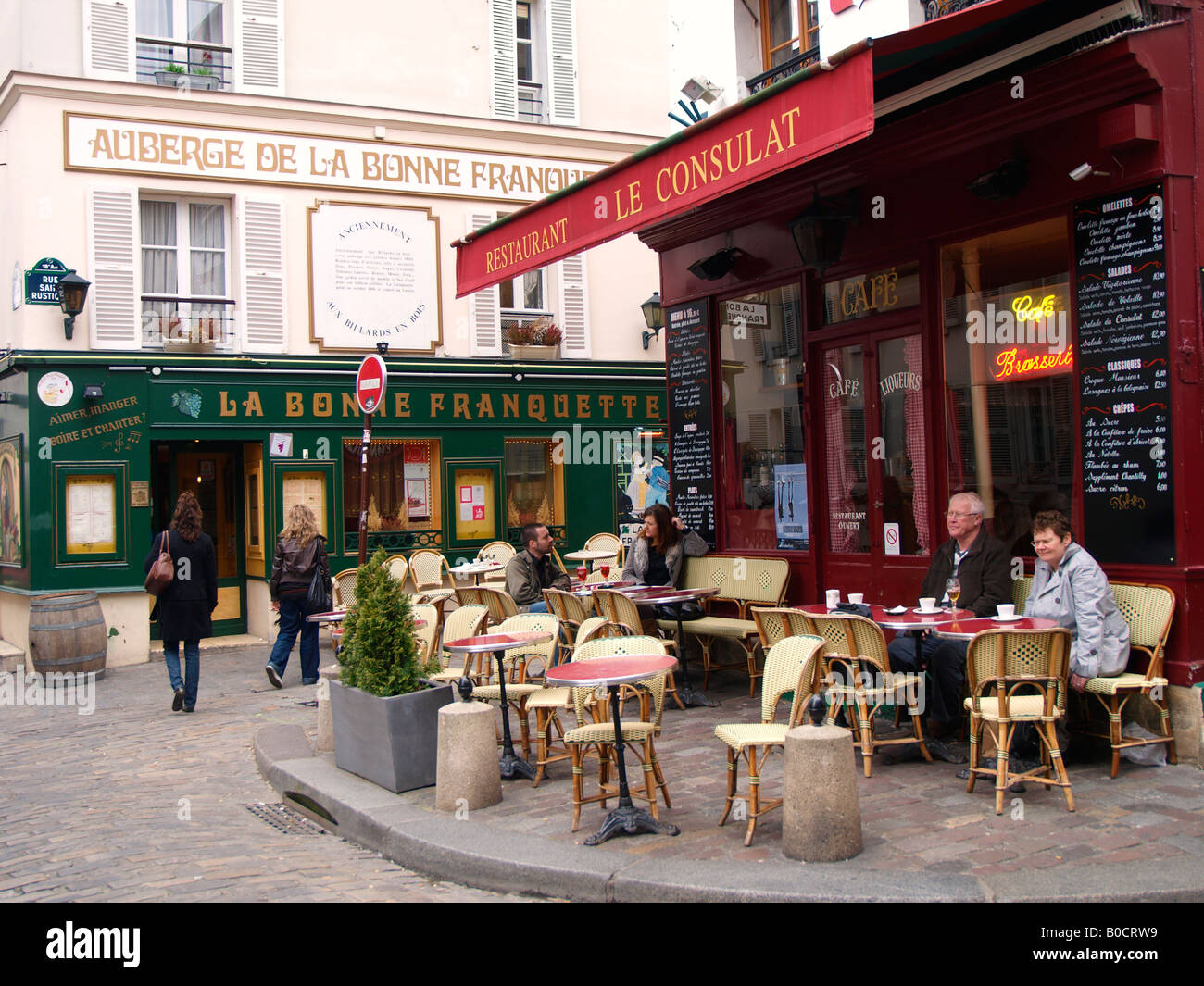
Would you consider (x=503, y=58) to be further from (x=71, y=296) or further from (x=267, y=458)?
(x=71, y=296)

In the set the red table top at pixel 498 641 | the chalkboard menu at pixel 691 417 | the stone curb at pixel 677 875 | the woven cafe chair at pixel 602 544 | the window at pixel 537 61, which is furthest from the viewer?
the window at pixel 537 61

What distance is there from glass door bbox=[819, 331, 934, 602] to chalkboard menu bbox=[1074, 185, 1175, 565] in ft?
4.89

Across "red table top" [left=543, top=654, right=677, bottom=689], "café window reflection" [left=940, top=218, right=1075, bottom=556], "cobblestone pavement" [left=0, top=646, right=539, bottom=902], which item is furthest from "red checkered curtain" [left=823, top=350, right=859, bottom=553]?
"cobblestone pavement" [left=0, top=646, right=539, bottom=902]

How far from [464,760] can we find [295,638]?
5455mm

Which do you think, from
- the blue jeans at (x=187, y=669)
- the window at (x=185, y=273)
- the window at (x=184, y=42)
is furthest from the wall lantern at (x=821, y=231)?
the window at (x=184, y=42)

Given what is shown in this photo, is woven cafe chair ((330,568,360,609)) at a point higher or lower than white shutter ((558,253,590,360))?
lower

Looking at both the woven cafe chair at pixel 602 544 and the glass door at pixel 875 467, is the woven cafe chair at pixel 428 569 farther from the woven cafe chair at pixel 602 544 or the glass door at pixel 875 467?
the glass door at pixel 875 467

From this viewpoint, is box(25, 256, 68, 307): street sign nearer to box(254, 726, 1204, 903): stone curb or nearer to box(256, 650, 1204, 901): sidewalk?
box(256, 650, 1204, 901): sidewalk

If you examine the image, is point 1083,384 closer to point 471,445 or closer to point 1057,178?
point 1057,178

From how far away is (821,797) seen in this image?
477 centimetres

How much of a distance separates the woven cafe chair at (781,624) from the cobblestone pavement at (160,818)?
8.41 feet

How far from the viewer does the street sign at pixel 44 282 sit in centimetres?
1238

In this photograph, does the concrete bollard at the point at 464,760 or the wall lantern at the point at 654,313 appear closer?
the concrete bollard at the point at 464,760

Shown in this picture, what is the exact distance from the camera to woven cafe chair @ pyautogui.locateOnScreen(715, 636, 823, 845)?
5.19m
